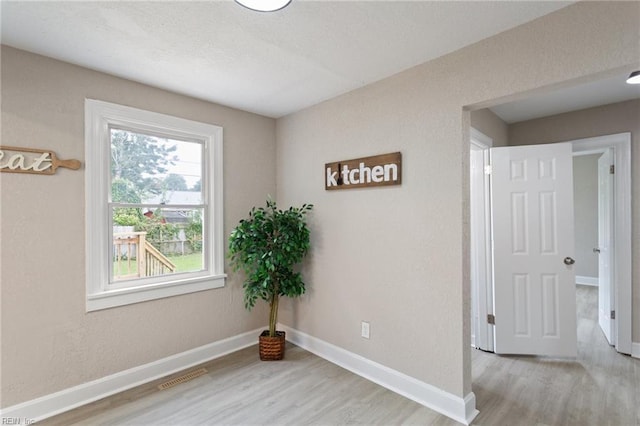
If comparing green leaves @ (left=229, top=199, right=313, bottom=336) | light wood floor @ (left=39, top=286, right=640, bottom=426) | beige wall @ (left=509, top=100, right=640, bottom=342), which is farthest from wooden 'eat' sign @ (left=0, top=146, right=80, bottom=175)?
beige wall @ (left=509, top=100, right=640, bottom=342)

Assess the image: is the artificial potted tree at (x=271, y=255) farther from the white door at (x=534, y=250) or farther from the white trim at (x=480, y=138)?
the white door at (x=534, y=250)

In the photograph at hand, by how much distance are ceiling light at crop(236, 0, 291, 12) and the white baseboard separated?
2.60m

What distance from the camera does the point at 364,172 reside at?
262 cm

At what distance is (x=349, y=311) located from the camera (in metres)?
2.77

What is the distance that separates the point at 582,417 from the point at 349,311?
1.74m

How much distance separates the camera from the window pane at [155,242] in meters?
2.49

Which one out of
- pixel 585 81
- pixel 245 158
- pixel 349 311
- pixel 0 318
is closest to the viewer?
pixel 585 81

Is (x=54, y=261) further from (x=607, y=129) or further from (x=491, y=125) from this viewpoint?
(x=607, y=129)

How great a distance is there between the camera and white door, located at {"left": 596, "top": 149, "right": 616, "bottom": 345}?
124 inches

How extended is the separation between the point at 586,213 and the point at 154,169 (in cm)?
722

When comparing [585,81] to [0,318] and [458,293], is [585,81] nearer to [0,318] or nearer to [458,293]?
[458,293]

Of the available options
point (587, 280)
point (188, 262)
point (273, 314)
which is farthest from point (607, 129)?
point (188, 262)

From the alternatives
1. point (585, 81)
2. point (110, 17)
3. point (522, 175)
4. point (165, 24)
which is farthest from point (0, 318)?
point (522, 175)

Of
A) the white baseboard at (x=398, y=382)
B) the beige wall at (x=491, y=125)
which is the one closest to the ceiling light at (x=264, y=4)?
the beige wall at (x=491, y=125)
